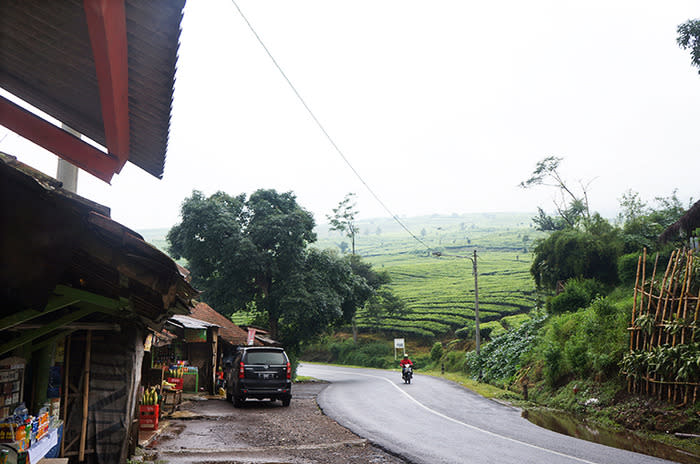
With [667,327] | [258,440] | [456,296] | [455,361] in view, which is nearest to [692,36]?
[667,327]

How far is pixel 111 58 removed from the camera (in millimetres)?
2814

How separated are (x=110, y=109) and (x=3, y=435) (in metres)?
3.45

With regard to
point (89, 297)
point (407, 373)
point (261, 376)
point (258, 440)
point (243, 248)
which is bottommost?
point (407, 373)

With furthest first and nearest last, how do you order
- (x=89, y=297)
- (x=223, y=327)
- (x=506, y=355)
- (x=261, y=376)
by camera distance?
(x=506, y=355)
(x=223, y=327)
(x=261, y=376)
(x=89, y=297)

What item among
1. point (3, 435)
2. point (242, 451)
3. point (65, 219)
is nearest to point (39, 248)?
point (65, 219)

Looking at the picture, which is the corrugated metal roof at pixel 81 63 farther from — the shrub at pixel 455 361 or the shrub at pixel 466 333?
the shrub at pixel 466 333

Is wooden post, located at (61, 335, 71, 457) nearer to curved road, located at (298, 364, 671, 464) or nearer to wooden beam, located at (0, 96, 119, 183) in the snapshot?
wooden beam, located at (0, 96, 119, 183)

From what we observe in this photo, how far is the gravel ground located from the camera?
9078 millimetres

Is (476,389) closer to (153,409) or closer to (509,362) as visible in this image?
(509,362)

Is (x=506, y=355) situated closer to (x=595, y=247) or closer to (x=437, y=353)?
(x=595, y=247)

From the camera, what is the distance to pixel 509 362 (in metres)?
26.3

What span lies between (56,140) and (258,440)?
8.17 metres

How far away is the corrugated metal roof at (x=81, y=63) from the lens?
2.75 m

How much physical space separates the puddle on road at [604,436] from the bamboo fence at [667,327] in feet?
→ 5.24
